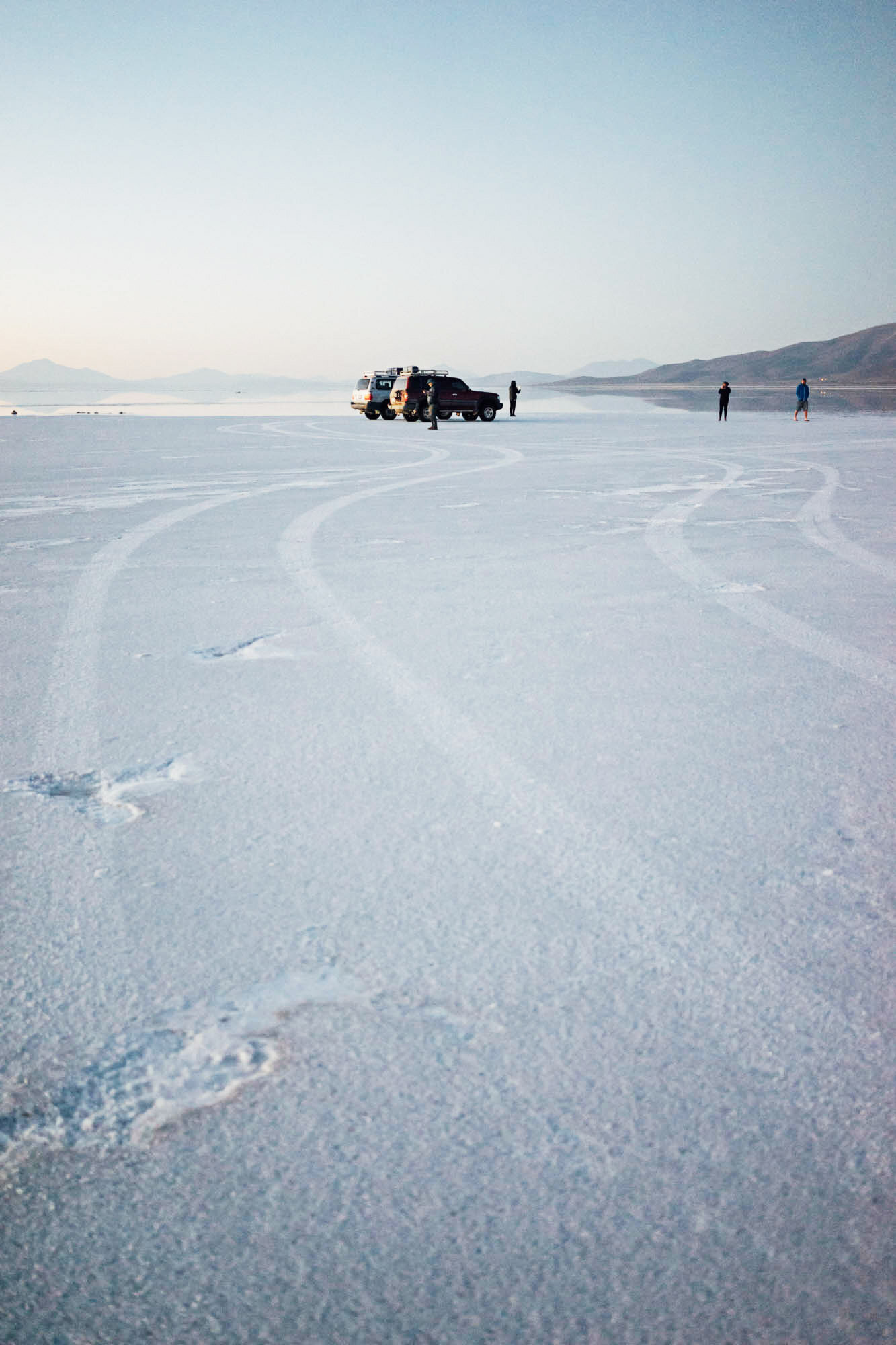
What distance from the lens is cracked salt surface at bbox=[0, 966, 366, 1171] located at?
2.20m

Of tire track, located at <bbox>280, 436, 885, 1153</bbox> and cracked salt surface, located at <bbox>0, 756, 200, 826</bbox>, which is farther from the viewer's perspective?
cracked salt surface, located at <bbox>0, 756, 200, 826</bbox>

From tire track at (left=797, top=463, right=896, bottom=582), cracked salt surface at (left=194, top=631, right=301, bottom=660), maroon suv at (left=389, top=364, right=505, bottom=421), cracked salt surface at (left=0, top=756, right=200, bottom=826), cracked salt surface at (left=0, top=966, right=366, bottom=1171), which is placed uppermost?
maroon suv at (left=389, top=364, right=505, bottom=421)

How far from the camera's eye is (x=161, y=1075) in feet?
7.75

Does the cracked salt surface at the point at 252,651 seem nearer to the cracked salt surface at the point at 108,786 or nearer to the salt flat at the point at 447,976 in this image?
the salt flat at the point at 447,976

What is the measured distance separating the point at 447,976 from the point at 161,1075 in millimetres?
761

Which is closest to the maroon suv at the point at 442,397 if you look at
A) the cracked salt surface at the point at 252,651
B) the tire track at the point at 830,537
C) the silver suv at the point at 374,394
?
the silver suv at the point at 374,394

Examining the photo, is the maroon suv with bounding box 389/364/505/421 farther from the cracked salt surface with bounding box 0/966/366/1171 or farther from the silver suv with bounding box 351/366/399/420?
the cracked salt surface with bounding box 0/966/366/1171

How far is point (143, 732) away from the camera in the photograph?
14.9 ft

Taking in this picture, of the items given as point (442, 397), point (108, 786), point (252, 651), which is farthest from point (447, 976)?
point (442, 397)

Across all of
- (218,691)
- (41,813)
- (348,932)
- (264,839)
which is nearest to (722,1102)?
(348,932)

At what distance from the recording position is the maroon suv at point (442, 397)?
123 feet

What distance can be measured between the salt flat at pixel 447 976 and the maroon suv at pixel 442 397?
32.3 m

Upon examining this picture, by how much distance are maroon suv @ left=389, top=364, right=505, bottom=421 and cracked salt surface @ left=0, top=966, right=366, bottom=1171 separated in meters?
35.6

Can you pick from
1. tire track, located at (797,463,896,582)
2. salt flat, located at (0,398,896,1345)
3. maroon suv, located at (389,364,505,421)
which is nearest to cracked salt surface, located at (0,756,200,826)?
salt flat, located at (0,398,896,1345)
